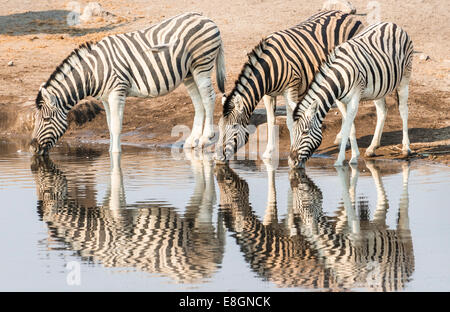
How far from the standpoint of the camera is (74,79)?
48.6 feet

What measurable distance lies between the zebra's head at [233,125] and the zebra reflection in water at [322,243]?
7.42 feet

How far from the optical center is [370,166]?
525 inches

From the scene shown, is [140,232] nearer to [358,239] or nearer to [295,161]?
[358,239]

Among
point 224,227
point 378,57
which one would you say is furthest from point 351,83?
point 224,227

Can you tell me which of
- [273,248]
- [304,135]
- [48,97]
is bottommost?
[273,248]

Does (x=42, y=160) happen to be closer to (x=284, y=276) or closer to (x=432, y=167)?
(x=432, y=167)

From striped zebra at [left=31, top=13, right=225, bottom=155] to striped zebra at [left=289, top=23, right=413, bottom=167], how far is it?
2.82 m

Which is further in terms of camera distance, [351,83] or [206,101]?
[206,101]

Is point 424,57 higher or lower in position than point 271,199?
higher

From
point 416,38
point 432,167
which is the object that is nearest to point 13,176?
point 432,167

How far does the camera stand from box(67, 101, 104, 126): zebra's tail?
18.5m

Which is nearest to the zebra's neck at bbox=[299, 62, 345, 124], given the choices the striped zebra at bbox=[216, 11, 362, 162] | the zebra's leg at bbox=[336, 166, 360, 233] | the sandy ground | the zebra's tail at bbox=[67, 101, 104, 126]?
the striped zebra at bbox=[216, 11, 362, 162]

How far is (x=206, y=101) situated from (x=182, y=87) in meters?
4.69

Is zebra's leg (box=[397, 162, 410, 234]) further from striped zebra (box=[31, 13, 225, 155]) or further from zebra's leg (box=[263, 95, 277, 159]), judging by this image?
striped zebra (box=[31, 13, 225, 155])
